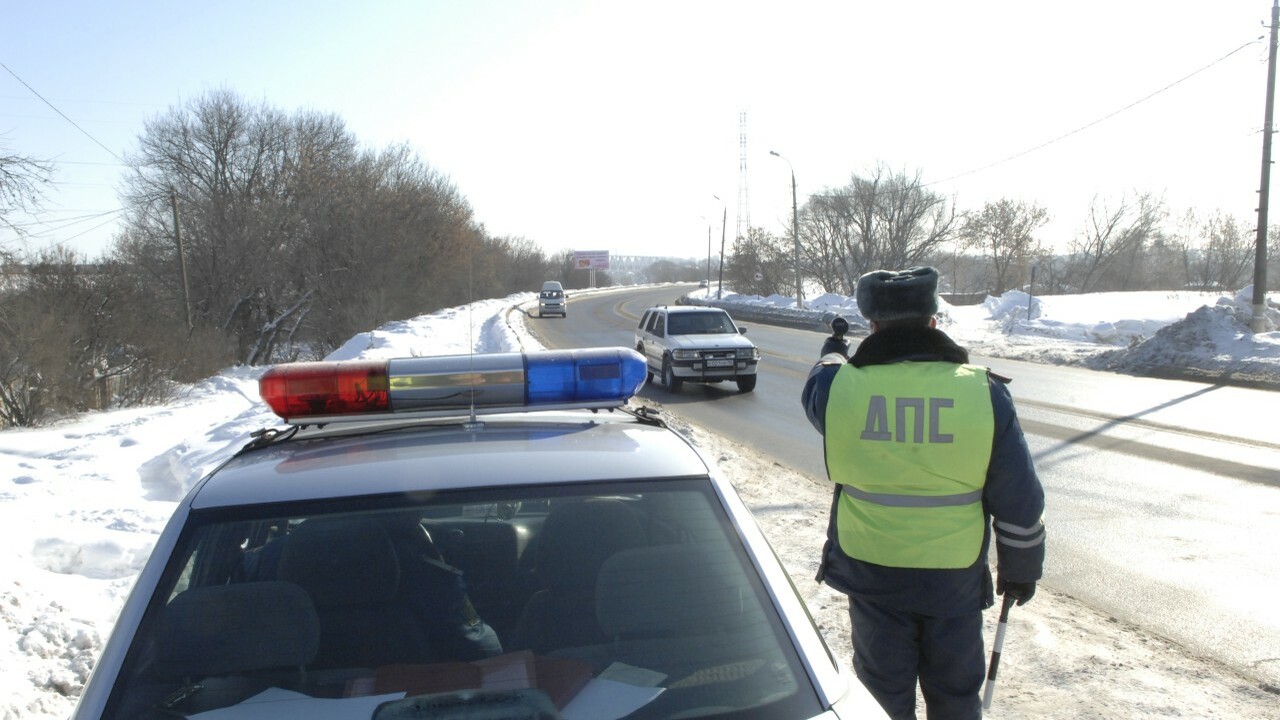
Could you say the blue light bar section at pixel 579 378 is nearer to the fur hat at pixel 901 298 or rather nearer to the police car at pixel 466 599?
the police car at pixel 466 599

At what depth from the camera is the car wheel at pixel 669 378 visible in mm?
17281

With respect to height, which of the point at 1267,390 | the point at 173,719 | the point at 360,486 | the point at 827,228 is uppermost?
the point at 827,228

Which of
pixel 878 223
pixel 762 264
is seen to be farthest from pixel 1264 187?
pixel 762 264

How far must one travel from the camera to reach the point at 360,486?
6.75 ft

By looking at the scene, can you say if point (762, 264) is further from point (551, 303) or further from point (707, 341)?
point (707, 341)

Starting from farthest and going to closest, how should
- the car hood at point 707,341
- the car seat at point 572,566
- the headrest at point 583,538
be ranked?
the car hood at point 707,341 → the headrest at point 583,538 → the car seat at point 572,566

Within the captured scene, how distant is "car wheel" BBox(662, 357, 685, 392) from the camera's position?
17281 mm

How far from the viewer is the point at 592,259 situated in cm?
10400

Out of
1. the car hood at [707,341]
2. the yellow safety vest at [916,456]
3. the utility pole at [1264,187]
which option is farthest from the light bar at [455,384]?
the utility pole at [1264,187]

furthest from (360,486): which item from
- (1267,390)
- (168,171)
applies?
(168,171)

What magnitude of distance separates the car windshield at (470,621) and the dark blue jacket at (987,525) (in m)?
0.97

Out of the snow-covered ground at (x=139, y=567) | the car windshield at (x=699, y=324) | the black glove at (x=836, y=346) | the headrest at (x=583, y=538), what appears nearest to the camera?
the headrest at (x=583, y=538)

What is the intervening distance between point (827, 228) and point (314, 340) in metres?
31.8

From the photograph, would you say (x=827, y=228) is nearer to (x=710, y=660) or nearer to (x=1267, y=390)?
(x=1267, y=390)
